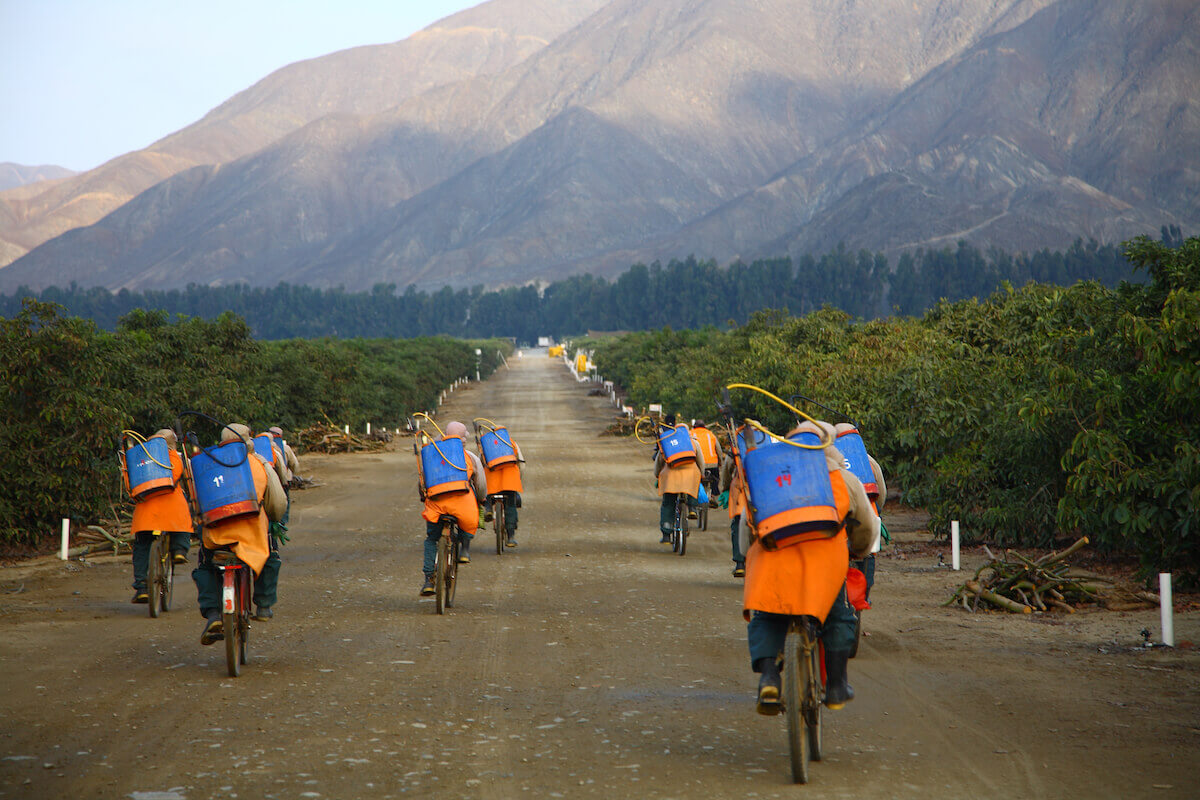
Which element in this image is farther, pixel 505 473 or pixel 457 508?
pixel 505 473

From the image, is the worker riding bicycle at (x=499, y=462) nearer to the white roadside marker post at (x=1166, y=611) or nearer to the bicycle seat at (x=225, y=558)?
the bicycle seat at (x=225, y=558)

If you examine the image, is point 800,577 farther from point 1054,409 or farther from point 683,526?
point 683,526

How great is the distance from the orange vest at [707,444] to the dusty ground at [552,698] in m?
3.69

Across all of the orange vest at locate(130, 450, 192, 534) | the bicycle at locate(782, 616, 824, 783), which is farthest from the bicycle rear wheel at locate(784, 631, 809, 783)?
the orange vest at locate(130, 450, 192, 534)

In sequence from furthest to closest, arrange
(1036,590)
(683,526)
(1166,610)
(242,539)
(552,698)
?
(683,526), (1036,590), (1166,610), (242,539), (552,698)

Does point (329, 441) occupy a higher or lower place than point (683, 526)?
higher

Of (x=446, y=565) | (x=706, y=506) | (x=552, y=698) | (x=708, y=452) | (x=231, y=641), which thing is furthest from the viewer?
(x=706, y=506)

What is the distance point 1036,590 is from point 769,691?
669 cm

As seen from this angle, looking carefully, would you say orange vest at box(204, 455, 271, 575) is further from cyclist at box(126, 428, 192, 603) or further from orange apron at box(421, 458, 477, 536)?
orange apron at box(421, 458, 477, 536)

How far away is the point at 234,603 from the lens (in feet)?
27.9

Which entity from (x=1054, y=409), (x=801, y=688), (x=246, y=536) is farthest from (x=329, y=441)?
(x=801, y=688)

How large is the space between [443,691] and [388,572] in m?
6.31

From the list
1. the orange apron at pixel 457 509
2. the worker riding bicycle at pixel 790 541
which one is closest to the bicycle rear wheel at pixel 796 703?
the worker riding bicycle at pixel 790 541

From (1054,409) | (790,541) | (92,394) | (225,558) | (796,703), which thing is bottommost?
(796,703)
